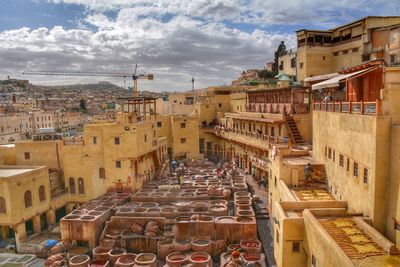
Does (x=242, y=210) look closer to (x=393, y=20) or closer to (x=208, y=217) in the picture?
(x=208, y=217)

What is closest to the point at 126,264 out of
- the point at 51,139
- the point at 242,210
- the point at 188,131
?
the point at 242,210

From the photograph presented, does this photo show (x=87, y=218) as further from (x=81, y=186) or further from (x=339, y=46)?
(x=339, y=46)

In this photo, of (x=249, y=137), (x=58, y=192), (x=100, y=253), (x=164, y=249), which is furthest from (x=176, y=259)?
(x=249, y=137)

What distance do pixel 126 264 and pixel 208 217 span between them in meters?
6.54

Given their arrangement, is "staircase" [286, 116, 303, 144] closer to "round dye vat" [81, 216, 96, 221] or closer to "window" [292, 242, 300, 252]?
"window" [292, 242, 300, 252]

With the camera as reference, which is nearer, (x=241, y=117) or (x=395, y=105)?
(x=395, y=105)

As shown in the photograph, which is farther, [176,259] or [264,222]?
[264,222]

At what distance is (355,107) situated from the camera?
49.1 feet

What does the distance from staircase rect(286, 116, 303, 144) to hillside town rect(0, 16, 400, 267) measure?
0.10m

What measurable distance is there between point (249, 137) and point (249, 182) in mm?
4881

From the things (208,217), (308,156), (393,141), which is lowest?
(208,217)

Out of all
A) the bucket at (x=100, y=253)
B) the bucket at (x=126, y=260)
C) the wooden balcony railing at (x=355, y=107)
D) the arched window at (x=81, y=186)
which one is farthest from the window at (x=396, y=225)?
the arched window at (x=81, y=186)

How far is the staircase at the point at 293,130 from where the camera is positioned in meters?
30.3

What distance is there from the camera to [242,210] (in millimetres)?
24672
